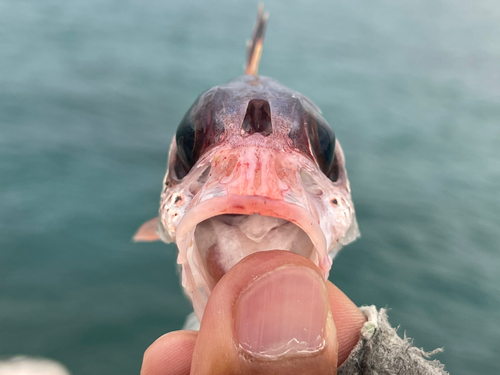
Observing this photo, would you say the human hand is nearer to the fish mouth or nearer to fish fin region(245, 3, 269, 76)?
the fish mouth

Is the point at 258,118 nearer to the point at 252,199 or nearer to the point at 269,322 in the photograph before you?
the point at 252,199

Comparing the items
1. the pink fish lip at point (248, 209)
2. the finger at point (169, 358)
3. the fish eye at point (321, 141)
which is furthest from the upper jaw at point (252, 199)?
the finger at point (169, 358)

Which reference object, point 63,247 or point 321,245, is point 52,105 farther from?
point 321,245

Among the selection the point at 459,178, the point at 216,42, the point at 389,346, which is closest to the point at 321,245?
the point at 389,346

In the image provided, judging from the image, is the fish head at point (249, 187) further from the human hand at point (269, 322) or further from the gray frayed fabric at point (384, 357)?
the gray frayed fabric at point (384, 357)

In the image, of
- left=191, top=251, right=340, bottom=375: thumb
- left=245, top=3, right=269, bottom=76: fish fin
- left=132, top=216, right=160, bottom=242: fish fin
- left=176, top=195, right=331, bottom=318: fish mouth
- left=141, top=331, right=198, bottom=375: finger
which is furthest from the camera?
left=245, top=3, right=269, bottom=76: fish fin

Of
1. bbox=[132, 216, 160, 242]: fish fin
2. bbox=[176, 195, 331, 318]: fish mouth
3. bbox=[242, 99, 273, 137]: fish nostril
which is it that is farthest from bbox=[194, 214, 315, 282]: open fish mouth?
bbox=[132, 216, 160, 242]: fish fin
